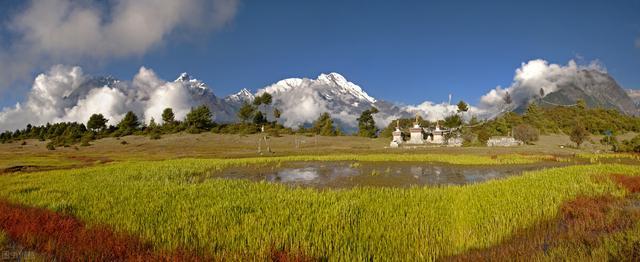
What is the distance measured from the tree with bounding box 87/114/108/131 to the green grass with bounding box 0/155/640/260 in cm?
12498

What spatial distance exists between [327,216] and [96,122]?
139m

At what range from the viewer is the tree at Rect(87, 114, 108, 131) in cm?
12581

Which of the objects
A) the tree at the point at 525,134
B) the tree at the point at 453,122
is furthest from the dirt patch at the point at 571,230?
the tree at the point at 453,122

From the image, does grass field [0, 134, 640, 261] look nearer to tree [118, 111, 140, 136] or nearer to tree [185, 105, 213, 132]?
tree [185, 105, 213, 132]

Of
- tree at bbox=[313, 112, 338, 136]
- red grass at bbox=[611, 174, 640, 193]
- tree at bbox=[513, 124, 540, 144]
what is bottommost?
red grass at bbox=[611, 174, 640, 193]

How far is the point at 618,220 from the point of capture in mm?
10305

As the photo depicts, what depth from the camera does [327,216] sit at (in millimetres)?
11008

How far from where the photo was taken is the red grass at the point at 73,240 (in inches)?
312

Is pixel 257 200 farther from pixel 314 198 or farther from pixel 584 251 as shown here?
pixel 584 251

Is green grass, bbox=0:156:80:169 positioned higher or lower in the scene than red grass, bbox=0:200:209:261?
lower

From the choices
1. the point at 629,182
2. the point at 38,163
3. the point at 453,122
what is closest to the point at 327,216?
the point at 629,182

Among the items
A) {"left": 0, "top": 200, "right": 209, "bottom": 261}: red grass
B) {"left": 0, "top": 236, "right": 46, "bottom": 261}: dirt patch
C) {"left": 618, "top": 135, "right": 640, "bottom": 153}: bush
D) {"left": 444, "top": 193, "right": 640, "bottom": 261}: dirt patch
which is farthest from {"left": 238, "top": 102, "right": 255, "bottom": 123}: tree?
{"left": 0, "top": 236, "right": 46, "bottom": 261}: dirt patch

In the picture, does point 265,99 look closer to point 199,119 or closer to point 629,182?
point 199,119

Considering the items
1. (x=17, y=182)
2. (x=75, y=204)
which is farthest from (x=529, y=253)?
(x=17, y=182)
